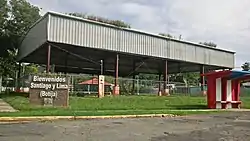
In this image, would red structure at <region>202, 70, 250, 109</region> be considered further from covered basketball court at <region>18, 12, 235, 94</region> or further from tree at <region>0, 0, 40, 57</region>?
tree at <region>0, 0, 40, 57</region>

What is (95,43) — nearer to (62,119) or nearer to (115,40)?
(115,40)

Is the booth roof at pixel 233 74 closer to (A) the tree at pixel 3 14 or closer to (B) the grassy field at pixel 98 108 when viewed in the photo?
(B) the grassy field at pixel 98 108

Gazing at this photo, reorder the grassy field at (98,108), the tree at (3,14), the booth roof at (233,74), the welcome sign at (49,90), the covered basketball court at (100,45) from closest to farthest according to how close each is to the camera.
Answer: the grassy field at (98,108) < the welcome sign at (49,90) < the booth roof at (233,74) < the covered basketball court at (100,45) < the tree at (3,14)

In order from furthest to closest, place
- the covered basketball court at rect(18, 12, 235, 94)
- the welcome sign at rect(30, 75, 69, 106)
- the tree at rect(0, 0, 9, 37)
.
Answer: the tree at rect(0, 0, 9, 37) → the covered basketball court at rect(18, 12, 235, 94) → the welcome sign at rect(30, 75, 69, 106)

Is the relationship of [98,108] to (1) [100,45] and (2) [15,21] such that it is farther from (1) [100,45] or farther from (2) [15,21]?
(2) [15,21]

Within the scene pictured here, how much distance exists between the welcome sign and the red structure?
36.6ft

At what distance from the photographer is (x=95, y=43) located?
33.7 metres

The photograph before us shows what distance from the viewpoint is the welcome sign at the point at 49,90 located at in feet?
59.6

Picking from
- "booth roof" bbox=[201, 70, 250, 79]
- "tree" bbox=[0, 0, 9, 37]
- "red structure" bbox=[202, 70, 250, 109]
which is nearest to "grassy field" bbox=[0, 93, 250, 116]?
"red structure" bbox=[202, 70, 250, 109]

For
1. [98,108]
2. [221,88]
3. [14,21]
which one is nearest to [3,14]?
[14,21]

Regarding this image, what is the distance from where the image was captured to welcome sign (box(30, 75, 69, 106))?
1816 centimetres

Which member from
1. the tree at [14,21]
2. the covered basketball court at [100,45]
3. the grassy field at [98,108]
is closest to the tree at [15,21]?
the tree at [14,21]

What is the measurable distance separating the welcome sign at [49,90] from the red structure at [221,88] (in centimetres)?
1114

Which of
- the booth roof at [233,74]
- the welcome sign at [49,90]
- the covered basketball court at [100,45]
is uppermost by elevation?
the covered basketball court at [100,45]
